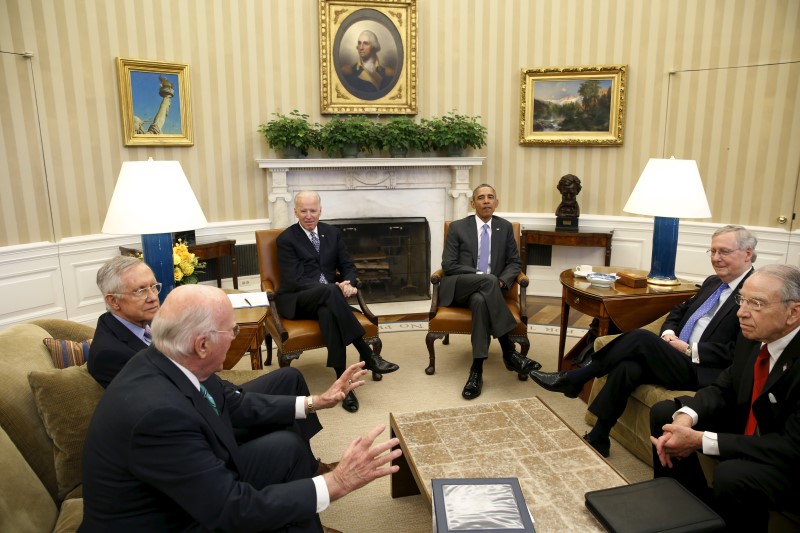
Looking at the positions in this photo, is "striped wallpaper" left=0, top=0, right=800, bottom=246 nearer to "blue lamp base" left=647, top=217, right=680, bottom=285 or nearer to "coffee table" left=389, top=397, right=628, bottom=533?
"blue lamp base" left=647, top=217, right=680, bottom=285

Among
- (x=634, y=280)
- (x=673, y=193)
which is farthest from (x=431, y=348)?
(x=673, y=193)

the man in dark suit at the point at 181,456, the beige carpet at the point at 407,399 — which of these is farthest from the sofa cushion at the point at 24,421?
the beige carpet at the point at 407,399

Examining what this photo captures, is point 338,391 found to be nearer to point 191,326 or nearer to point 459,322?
point 191,326

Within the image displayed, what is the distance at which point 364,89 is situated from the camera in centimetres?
634

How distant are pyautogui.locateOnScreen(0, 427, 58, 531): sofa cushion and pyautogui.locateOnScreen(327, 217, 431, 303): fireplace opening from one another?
4.61 meters

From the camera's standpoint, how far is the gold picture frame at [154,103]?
5492 millimetres

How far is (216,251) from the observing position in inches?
228

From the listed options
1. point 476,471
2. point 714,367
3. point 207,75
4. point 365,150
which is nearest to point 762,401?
point 714,367

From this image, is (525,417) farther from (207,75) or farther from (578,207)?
(207,75)

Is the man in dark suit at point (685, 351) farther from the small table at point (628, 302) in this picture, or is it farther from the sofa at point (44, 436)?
the sofa at point (44, 436)

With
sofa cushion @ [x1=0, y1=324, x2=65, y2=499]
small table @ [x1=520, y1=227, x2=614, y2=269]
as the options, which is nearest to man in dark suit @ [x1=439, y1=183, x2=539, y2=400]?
small table @ [x1=520, y1=227, x2=614, y2=269]

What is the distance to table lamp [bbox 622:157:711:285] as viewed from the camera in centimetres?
386

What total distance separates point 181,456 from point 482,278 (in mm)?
2996

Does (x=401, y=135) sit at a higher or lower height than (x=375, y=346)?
higher
